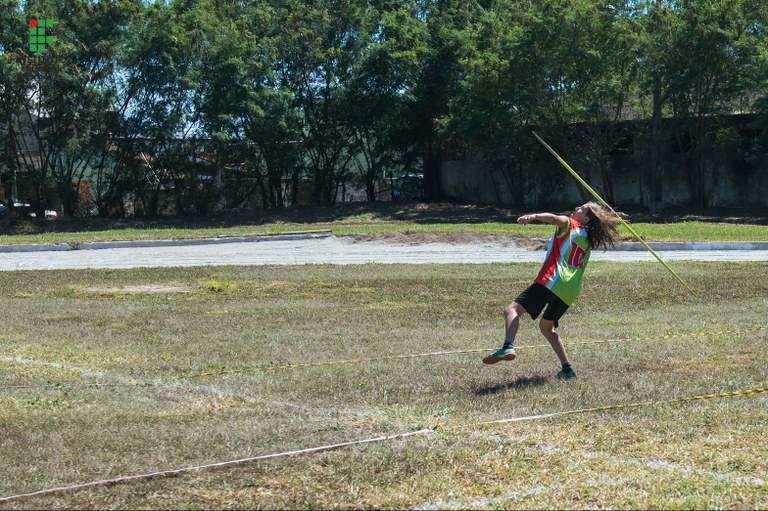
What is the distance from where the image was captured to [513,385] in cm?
805

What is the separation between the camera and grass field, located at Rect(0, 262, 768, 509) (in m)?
5.41

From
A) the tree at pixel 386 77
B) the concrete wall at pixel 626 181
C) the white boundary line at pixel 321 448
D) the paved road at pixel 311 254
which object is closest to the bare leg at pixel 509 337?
the white boundary line at pixel 321 448

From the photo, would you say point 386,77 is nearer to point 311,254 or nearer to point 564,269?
point 311,254

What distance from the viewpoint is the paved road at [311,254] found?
21.6 metres

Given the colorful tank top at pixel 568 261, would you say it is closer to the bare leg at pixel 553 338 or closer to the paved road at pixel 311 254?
the bare leg at pixel 553 338

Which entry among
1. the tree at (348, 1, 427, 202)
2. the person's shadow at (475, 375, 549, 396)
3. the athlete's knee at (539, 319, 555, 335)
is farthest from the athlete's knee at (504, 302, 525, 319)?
the tree at (348, 1, 427, 202)

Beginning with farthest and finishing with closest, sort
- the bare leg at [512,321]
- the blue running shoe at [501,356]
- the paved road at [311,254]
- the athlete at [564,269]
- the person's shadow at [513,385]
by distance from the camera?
the paved road at [311,254] < the athlete at [564,269] < the bare leg at [512,321] < the blue running shoe at [501,356] < the person's shadow at [513,385]

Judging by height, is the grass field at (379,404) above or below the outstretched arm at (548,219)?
below

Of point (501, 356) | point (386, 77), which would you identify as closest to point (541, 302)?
point (501, 356)

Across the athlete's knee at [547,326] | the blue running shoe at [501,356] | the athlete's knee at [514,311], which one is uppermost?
the athlete's knee at [514,311]

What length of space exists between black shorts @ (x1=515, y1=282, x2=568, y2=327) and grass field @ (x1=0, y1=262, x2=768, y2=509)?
561mm

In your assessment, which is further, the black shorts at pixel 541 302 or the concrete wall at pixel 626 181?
the concrete wall at pixel 626 181

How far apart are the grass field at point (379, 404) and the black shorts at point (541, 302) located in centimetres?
56

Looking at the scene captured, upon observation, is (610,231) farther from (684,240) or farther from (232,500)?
(684,240)
